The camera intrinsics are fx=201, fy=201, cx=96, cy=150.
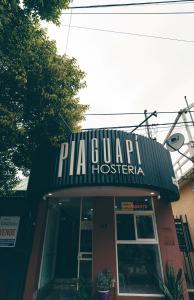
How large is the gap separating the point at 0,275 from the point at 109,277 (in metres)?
3.99

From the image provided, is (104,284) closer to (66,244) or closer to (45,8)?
(66,244)

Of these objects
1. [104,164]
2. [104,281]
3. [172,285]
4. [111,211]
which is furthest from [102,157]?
[172,285]

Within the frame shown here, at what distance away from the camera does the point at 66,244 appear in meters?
9.92

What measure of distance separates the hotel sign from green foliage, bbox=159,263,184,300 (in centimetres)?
256

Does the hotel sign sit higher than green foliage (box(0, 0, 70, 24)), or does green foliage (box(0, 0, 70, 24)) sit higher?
green foliage (box(0, 0, 70, 24))

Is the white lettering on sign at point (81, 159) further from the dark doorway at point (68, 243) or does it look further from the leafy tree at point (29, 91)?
the dark doorway at point (68, 243)

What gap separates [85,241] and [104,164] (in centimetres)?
342

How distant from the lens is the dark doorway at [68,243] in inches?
371

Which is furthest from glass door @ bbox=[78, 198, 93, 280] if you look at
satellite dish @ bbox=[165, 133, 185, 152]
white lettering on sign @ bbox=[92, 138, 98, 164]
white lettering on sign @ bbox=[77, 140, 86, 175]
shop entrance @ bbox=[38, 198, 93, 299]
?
satellite dish @ bbox=[165, 133, 185, 152]

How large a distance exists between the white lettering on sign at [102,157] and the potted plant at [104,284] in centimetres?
343

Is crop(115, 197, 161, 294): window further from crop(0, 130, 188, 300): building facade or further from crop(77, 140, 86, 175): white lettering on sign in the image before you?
crop(77, 140, 86, 175): white lettering on sign

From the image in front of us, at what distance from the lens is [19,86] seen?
700cm

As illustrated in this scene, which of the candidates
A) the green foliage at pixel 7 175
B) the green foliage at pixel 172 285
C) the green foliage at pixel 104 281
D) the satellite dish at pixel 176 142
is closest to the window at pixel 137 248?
the green foliage at pixel 172 285

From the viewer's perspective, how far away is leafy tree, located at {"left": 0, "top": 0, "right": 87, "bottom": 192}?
21.0 feet
